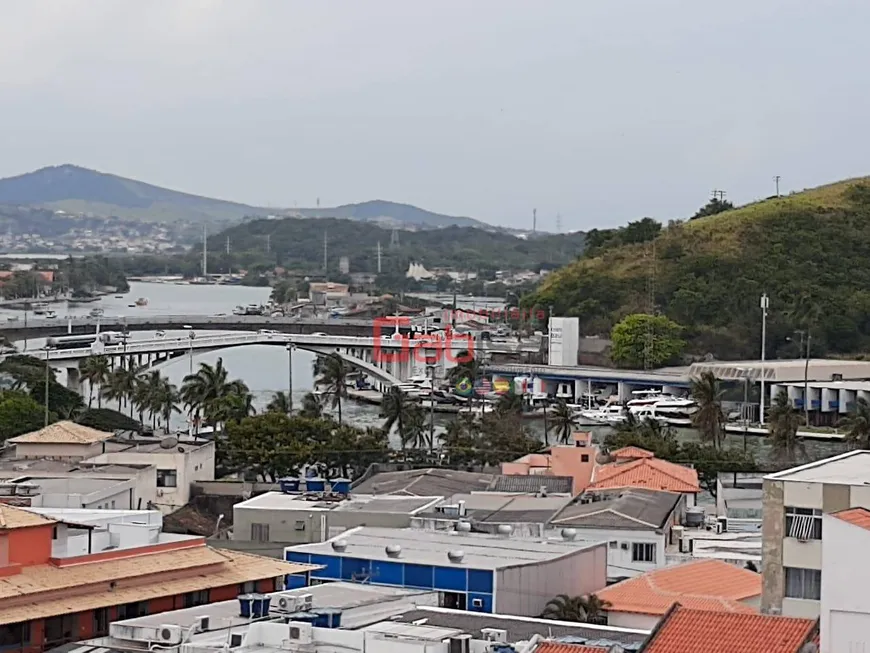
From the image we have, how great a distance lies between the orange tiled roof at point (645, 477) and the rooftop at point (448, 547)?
377 inches

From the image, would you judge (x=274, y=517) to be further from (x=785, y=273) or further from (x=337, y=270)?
(x=337, y=270)

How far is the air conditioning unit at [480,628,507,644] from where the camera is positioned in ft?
40.7

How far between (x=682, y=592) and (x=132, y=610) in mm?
5435

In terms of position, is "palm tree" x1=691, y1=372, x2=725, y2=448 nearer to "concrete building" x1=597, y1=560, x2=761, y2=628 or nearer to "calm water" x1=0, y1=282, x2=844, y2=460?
"calm water" x1=0, y1=282, x2=844, y2=460

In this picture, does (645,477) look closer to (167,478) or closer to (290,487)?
(290,487)

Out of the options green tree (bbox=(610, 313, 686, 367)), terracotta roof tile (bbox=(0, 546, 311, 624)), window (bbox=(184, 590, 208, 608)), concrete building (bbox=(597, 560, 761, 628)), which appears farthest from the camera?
green tree (bbox=(610, 313, 686, 367))

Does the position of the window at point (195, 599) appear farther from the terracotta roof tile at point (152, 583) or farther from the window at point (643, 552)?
the window at point (643, 552)

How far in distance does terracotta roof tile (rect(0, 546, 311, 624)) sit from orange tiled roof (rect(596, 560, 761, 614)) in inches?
115

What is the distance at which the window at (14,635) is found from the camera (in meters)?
13.6

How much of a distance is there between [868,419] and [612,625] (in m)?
28.6

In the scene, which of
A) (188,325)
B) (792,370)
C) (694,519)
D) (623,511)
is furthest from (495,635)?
(188,325)

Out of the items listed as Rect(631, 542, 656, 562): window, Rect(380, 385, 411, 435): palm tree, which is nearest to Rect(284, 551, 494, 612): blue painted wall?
Rect(631, 542, 656, 562): window

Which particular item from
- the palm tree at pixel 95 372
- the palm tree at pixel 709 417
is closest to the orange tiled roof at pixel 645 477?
the palm tree at pixel 709 417

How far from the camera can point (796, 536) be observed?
1428cm
